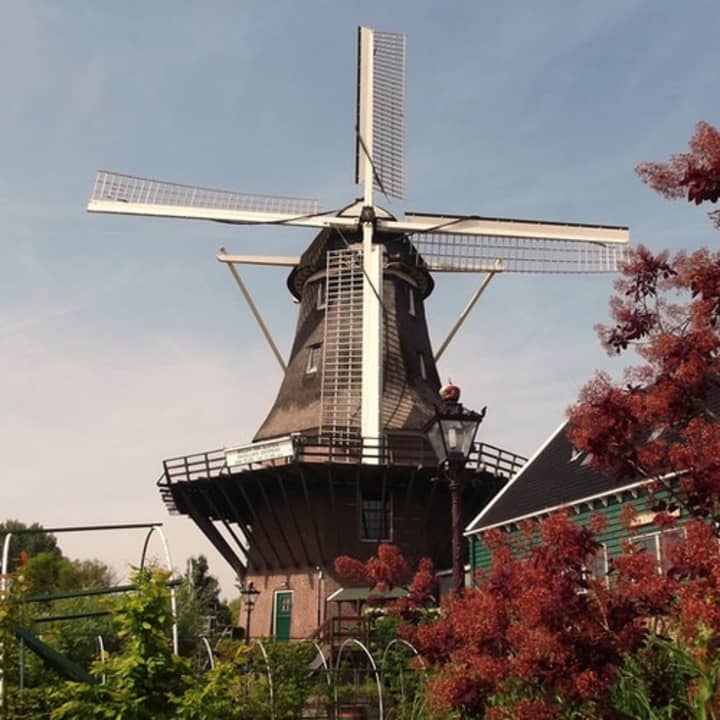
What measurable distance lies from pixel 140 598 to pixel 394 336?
21.7 m

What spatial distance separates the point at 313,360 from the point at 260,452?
4840 mm

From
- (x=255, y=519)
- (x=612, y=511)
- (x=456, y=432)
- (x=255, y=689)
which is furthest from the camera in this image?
(x=255, y=519)

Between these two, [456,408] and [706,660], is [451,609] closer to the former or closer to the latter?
[456,408]

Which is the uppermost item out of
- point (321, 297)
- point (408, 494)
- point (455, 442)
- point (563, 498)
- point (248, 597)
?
point (321, 297)

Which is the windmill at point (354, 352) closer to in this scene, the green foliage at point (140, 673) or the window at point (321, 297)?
the window at point (321, 297)

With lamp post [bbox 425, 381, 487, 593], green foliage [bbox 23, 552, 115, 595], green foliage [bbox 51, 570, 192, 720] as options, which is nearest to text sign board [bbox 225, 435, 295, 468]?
lamp post [bbox 425, 381, 487, 593]

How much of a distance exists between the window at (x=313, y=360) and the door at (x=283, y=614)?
Result: 7.07 m

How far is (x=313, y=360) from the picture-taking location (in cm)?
2814

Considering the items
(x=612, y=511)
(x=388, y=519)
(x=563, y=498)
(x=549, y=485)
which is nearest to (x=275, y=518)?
(x=388, y=519)

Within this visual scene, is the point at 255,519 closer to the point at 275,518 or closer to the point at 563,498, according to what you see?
the point at 275,518

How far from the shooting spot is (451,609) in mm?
7676

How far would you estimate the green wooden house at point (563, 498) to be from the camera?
1527 cm

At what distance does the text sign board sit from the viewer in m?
23.8

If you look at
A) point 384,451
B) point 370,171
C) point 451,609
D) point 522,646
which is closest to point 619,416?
point 522,646
